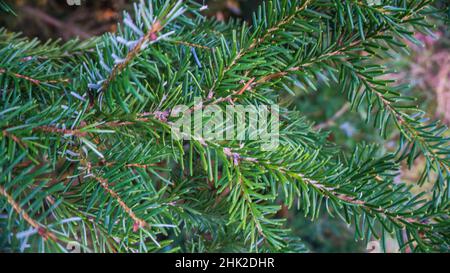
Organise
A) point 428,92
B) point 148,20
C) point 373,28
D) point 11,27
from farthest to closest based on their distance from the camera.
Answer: point 428,92 → point 11,27 → point 373,28 → point 148,20

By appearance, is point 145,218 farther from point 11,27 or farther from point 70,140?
point 11,27

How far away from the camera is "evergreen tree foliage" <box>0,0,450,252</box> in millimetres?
354

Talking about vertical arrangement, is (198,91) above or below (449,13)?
below

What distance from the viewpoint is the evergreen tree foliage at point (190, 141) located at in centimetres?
35

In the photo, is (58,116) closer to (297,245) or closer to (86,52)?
(86,52)

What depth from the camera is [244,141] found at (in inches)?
16.1

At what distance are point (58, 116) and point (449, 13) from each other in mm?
465

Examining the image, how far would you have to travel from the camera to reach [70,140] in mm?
375

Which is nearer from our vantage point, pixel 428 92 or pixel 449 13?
pixel 449 13

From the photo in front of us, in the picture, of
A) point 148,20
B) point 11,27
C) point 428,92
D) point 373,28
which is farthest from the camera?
point 428,92

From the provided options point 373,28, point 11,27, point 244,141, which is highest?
point 11,27

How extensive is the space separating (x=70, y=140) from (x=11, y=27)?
0.68 metres

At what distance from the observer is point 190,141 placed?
1.27 feet
